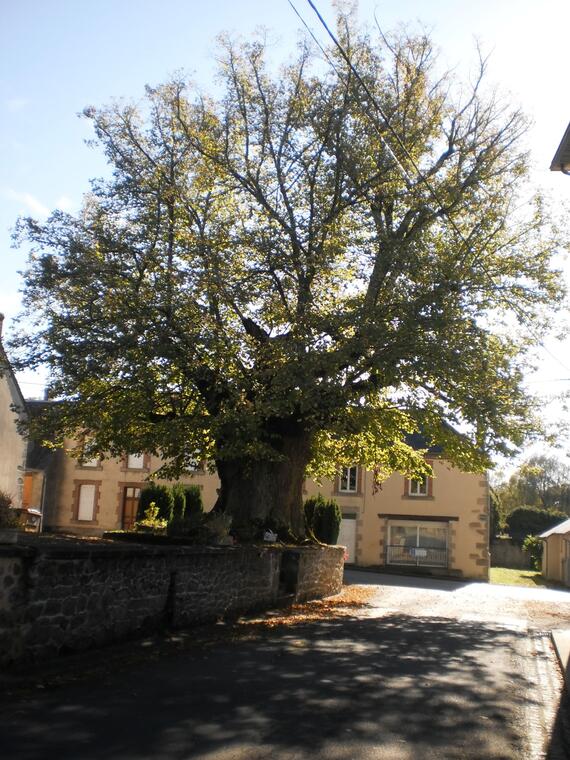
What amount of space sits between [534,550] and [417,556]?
18420 mm

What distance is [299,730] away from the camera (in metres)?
6.23

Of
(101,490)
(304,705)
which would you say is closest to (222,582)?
(304,705)

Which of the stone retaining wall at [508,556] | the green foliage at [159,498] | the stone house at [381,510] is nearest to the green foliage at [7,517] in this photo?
the green foliage at [159,498]

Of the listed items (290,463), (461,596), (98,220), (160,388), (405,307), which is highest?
(98,220)

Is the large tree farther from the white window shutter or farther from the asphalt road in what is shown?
the white window shutter

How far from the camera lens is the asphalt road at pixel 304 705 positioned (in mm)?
5738

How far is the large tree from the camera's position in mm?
14797

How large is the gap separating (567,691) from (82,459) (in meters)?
13.2

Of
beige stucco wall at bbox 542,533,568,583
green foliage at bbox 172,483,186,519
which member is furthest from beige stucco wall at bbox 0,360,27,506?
beige stucco wall at bbox 542,533,568,583

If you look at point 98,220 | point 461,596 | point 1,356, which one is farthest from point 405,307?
point 461,596

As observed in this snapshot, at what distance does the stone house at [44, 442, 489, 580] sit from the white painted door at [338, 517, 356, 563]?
5 cm

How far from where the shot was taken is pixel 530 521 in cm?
6056

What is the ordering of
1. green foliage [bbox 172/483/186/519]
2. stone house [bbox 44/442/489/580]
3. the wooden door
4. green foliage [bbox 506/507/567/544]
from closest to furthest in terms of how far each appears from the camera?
green foliage [bbox 172/483/186/519]
stone house [bbox 44/442/489/580]
the wooden door
green foliage [bbox 506/507/567/544]

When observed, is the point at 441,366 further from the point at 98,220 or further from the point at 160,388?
the point at 98,220
